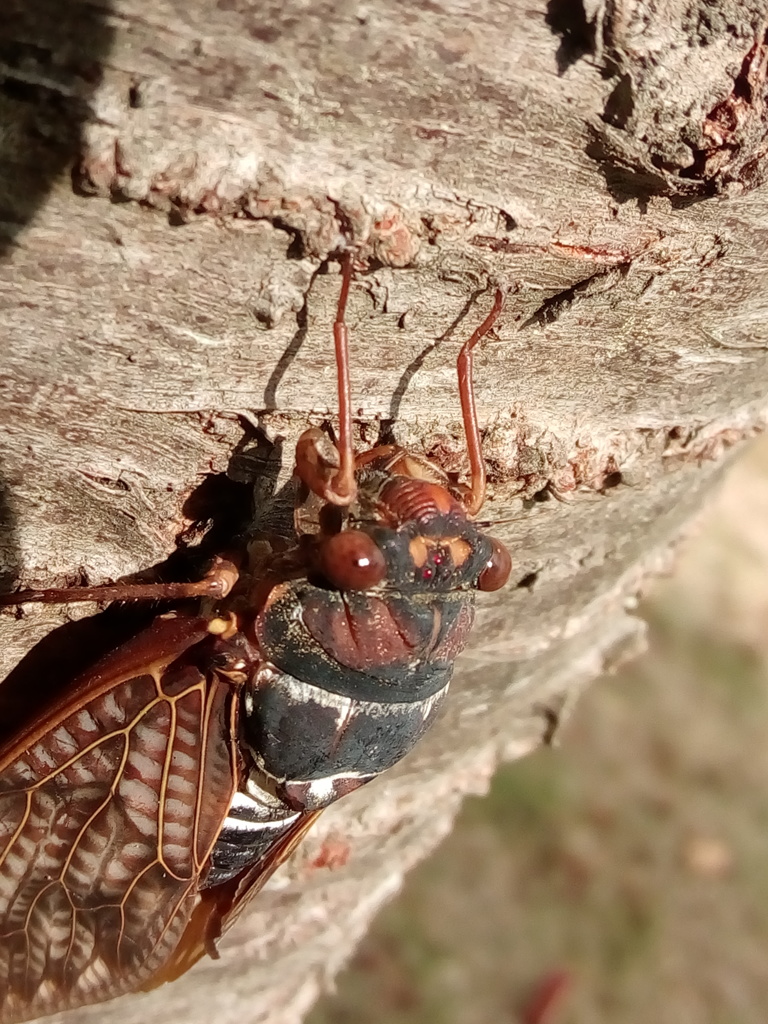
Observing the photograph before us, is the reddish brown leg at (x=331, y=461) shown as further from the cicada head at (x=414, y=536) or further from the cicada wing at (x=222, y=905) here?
the cicada wing at (x=222, y=905)

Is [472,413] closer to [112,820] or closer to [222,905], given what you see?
[112,820]

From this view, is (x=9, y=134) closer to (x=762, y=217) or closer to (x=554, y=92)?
(x=554, y=92)

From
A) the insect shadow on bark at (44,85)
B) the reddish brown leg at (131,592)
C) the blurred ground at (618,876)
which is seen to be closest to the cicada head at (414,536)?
the reddish brown leg at (131,592)

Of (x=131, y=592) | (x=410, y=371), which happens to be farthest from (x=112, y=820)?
(x=410, y=371)

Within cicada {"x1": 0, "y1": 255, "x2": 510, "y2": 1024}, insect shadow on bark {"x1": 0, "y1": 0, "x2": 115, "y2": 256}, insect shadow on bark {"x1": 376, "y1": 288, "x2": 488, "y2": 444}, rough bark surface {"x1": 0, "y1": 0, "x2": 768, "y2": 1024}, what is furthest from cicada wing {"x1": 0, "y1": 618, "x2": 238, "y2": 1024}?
insect shadow on bark {"x1": 0, "y1": 0, "x2": 115, "y2": 256}

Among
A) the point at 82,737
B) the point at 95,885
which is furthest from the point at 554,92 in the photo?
the point at 95,885
